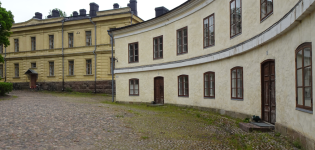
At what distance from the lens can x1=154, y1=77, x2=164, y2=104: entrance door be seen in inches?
672

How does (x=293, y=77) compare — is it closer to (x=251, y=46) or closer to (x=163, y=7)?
(x=251, y=46)

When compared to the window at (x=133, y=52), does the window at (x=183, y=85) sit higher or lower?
lower

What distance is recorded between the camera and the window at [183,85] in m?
15.1

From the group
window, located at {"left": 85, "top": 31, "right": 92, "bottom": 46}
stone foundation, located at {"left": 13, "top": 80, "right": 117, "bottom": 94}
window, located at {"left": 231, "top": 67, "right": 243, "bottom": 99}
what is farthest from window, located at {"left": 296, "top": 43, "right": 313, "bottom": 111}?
window, located at {"left": 85, "top": 31, "right": 92, "bottom": 46}

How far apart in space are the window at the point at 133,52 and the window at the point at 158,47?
1.71 meters

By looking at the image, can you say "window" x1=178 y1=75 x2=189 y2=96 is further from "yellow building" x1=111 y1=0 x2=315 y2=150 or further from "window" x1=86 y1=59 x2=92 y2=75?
"window" x1=86 y1=59 x2=92 y2=75

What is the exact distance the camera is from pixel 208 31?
13141mm

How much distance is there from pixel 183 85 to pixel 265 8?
7.48 meters

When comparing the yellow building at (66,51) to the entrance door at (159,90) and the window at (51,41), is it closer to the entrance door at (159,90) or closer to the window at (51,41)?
the window at (51,41)

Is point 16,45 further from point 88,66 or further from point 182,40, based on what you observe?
point 182,40

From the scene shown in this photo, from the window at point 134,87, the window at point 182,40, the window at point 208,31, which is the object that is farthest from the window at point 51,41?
the window at point 208,31

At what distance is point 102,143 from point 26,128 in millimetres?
2912

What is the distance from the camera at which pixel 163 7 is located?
866 inches

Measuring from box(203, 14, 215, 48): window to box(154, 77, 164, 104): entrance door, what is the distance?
15.2 feet
